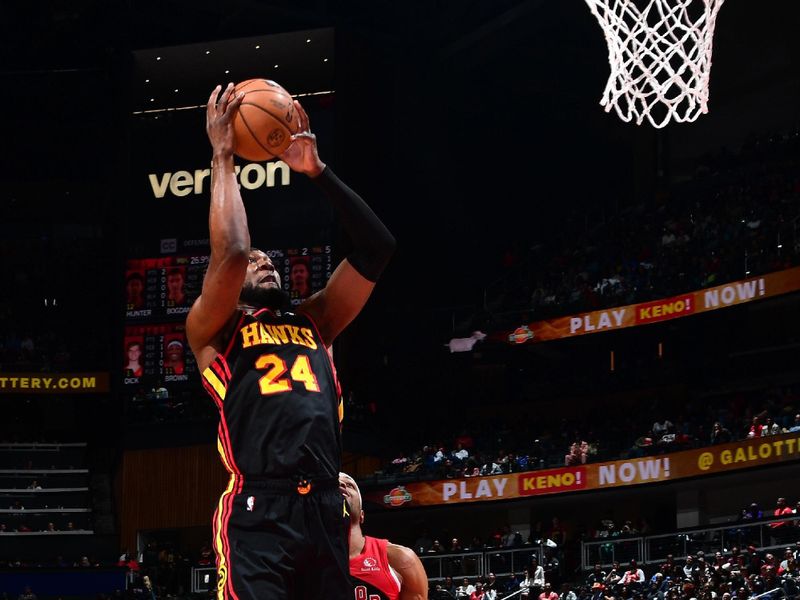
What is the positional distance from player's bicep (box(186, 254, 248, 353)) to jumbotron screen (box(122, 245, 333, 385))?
21012 mm

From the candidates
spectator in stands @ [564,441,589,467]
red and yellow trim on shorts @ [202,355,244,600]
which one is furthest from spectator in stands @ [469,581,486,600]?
red and yellow trim on shorts @ [202,355,244,600]

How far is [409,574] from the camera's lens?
754cm

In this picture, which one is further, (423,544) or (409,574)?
(423,544)

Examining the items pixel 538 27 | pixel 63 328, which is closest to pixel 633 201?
pixel 538 27

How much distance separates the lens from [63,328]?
30.6 metres

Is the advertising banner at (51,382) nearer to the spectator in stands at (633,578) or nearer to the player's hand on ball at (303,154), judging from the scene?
the spectator in stands at (633,578)

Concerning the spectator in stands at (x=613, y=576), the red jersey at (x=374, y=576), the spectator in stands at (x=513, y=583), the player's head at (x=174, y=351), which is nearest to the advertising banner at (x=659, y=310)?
the spectator in stands at (x=613, y=576)

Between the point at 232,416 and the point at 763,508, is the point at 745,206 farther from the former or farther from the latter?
the point at 232,416

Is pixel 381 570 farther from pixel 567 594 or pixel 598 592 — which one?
pixel 567 594

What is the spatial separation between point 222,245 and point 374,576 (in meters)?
3.32

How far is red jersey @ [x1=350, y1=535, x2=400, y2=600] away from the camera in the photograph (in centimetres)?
734

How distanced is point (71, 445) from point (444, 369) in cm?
826

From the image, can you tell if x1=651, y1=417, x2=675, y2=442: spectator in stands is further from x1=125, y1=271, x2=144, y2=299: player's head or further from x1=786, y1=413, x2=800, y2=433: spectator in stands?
x1=125, y1=271, x2=144, y2=299: player's head

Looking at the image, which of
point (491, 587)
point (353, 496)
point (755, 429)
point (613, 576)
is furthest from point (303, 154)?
point (755, 429)
